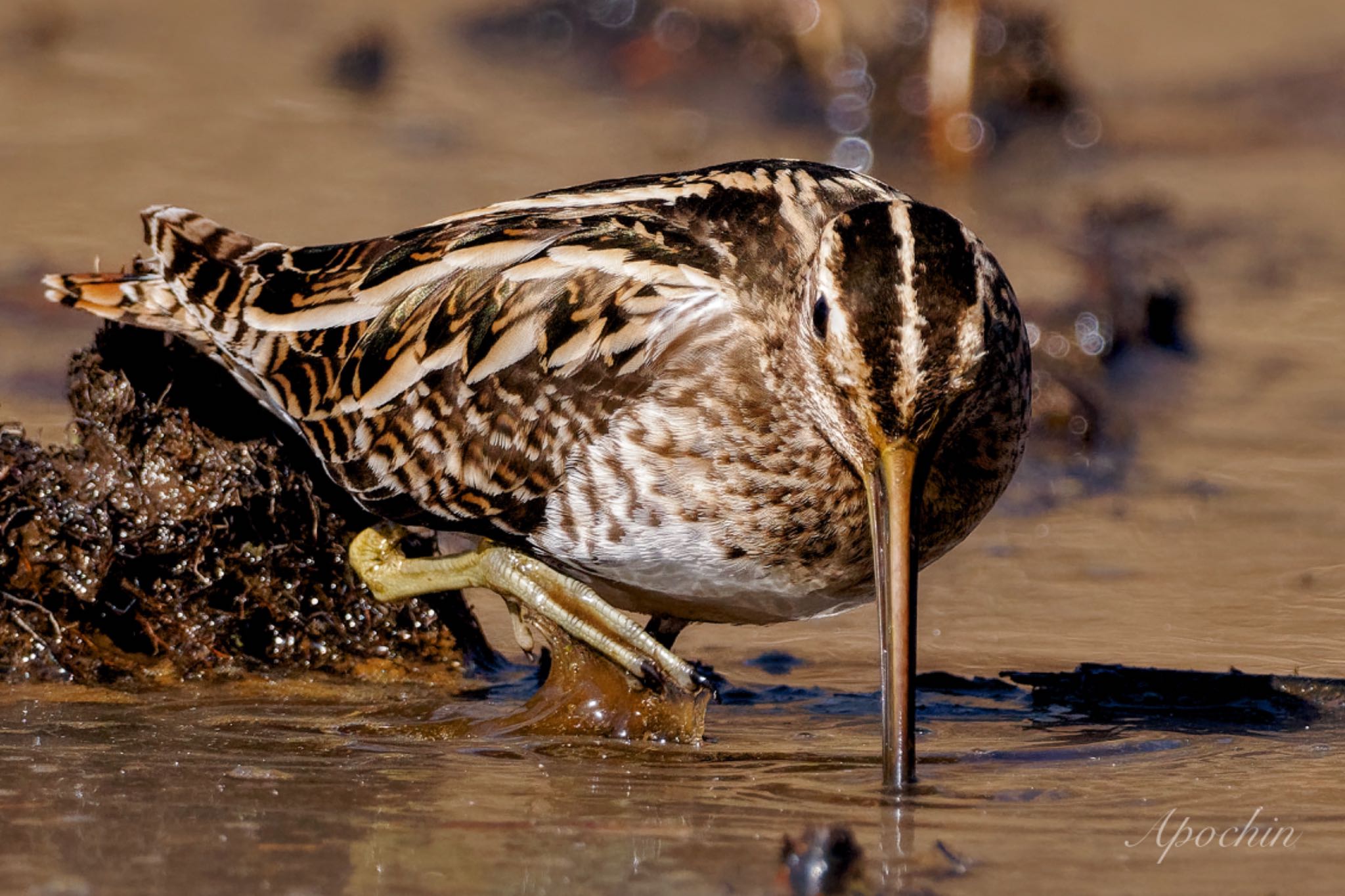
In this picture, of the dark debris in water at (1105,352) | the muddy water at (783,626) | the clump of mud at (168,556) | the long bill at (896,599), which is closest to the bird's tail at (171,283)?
the clump of mud at (168,556)

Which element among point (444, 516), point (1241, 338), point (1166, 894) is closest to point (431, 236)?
point (444, 516)

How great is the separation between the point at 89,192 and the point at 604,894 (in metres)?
8.03

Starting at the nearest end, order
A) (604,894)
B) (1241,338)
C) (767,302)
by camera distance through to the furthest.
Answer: (604,894) < (767,302) < (1241,338)

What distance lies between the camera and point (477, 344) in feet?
21.1

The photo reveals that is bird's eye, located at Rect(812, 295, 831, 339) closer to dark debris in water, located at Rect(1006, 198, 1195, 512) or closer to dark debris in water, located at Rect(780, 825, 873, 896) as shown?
dark debris in water, located at Rect(780, 825, 873, 896)

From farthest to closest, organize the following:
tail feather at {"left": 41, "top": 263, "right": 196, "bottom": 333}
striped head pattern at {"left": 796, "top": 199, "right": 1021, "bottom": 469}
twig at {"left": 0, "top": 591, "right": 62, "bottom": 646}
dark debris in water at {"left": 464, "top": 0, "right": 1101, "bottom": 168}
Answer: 1. dark debris in water at {"left": 464, "top": 0, "right": 1101, "bottom": 168}
2. tail feather at {"left": 41, "top": 263, "right": 196, "bottom": 333}
3. twig at {"left": 0, "top": 591, "right": 62, "bottom": 646}
4. striped head pattern at {"left": 796, "top": 199, "right": 1021, "bottom": 469}

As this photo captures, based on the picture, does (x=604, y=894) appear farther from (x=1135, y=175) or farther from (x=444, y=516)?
(x=1135, y=175)

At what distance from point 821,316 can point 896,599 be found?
0.79 metres

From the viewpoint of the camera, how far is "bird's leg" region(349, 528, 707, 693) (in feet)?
20.5

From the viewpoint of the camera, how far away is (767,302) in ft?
20.1

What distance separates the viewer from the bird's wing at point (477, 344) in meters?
6.21

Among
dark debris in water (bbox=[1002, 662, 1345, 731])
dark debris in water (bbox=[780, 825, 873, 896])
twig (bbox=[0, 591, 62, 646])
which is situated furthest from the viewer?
twig (bbox=[0, 591, 62, 646])

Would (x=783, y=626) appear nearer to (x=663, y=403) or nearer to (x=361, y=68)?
(x=663, y=403)
